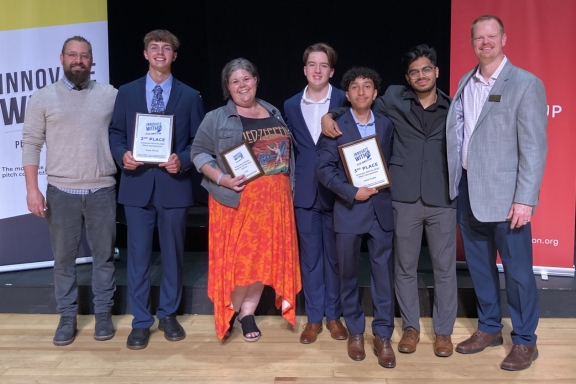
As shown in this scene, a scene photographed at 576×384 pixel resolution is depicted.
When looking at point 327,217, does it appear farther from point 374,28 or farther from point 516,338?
point 374,28

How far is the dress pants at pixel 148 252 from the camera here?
3379 mm

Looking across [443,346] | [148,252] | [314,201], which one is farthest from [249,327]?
[443,346]

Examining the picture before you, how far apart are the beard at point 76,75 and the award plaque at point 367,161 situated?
1.49 metres

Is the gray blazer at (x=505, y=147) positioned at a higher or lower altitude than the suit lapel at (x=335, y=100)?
lower

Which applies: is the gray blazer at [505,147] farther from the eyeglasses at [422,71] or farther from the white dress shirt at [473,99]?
the eyeglasses at [422,71]

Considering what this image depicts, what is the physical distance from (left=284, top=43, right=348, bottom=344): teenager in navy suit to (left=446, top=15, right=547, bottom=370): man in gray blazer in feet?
2.24

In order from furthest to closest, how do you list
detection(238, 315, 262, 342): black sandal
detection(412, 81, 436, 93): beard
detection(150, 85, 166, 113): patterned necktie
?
1. detection(238, 315, 262, 342): black sandal
2. detection(150, 85, 166, 113): patterned necktie
3. detection(412, 81, 436, 93): beard

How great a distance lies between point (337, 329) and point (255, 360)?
53 cm

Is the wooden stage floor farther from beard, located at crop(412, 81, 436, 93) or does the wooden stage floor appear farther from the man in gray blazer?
beard, located at crop(412, 81, 436, 93)

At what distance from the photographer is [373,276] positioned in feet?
10.4

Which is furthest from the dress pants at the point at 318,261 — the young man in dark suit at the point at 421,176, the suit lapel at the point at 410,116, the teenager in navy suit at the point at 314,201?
the suit lapel at the point at 410,116

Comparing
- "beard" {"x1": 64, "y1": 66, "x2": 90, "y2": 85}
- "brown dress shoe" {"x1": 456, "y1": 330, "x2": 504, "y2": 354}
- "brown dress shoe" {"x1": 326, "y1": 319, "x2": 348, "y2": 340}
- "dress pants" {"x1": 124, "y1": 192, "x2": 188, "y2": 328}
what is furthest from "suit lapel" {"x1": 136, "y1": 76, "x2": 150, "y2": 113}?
"brown dress shoe" {"x1": 456, "y1": 330, "x2": 504, "y2": 354}

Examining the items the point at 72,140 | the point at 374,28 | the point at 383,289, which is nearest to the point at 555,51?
the point at 374,28

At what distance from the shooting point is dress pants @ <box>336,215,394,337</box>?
309 cm
